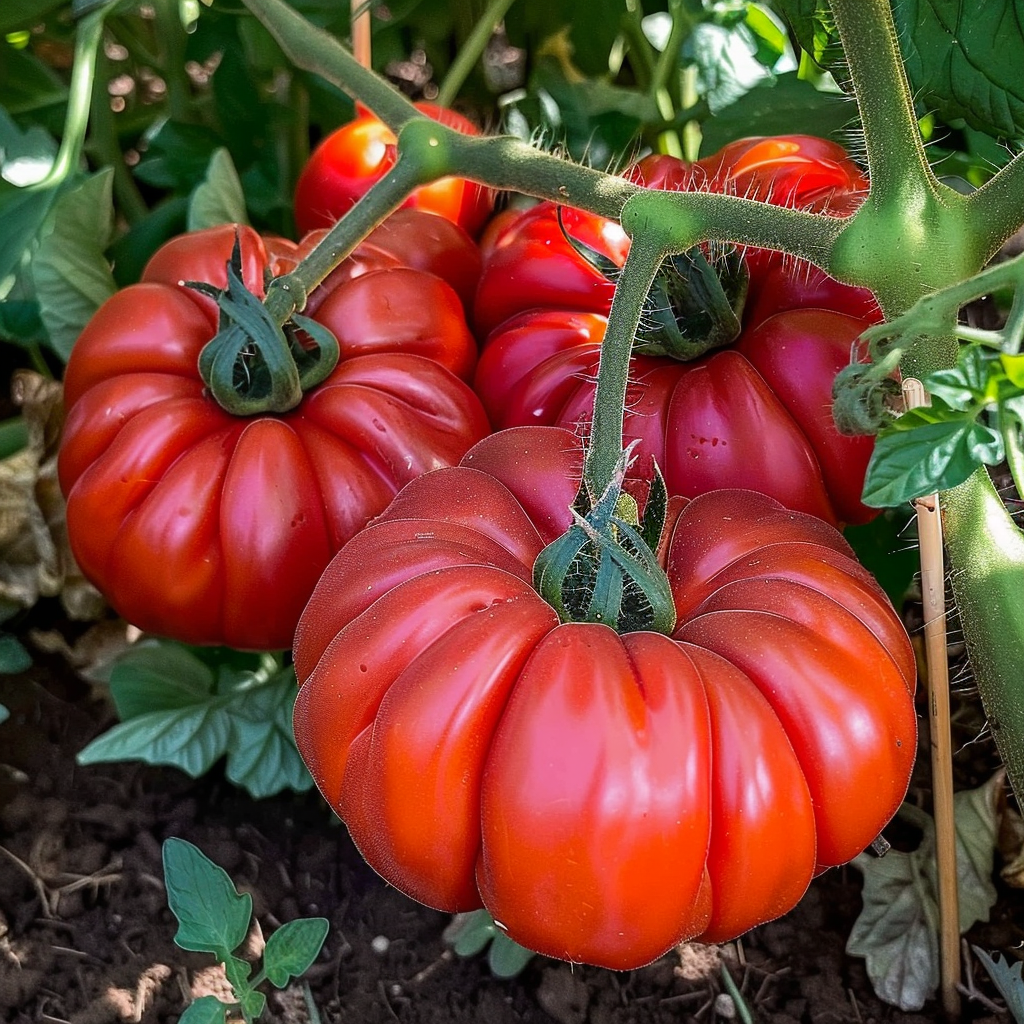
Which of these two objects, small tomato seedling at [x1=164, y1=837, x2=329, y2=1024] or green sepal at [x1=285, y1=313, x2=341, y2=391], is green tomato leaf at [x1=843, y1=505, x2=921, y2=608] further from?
small tomato seedling at [x1=164, y1=837, x2=329, y2=1024]

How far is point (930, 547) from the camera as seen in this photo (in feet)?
3.33

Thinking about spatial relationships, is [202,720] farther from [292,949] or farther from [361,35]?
[361,35]

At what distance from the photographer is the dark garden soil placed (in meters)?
1.12

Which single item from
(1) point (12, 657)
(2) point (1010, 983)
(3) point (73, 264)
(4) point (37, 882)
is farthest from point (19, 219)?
(2) point (1010, 983)

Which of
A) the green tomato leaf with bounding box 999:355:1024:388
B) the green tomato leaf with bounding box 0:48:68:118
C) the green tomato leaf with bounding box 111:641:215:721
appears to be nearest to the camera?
the green tomato leaf with bounding box 999:355:1024:388

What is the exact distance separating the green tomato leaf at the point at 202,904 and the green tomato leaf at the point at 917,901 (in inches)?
24.0

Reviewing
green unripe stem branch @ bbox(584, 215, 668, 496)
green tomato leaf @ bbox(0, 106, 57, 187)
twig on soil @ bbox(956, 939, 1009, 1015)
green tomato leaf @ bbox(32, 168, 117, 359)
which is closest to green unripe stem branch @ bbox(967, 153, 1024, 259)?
green unripe stem branch @ bbox(584, 215, 668, 496)

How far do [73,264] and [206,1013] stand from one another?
97cm

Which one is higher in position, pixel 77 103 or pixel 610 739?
pixel 77 103

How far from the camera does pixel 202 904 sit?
96 centimetres

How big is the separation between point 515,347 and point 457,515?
13.7 inches

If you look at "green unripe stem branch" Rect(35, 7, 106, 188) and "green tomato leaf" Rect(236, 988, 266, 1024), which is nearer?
"green tomato leaf" Rect(236, 988, 266, 1024)

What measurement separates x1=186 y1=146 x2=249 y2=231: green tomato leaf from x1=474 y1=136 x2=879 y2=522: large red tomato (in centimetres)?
44

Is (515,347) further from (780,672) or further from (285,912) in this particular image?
(285,912)
